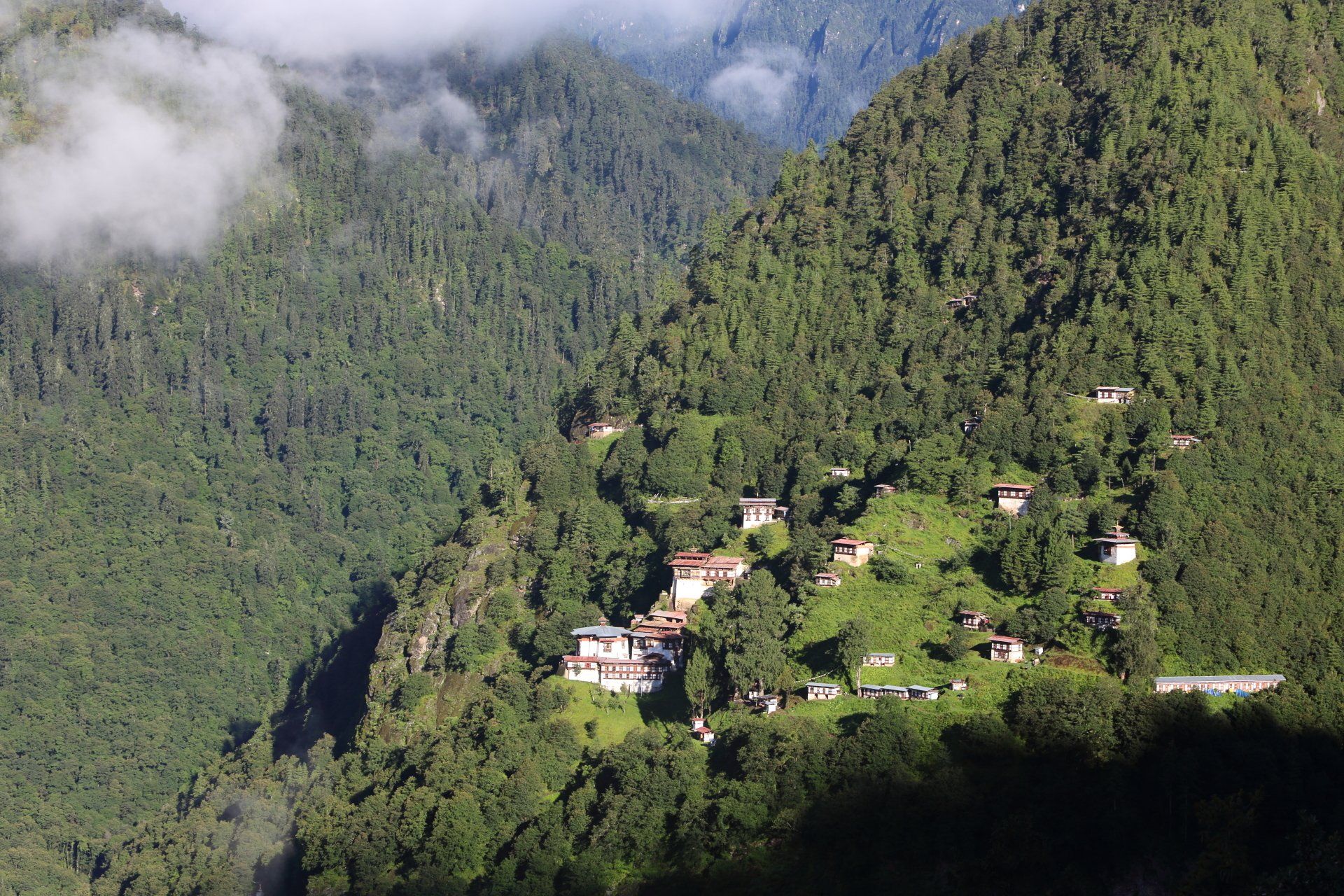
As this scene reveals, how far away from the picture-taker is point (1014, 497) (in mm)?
81188

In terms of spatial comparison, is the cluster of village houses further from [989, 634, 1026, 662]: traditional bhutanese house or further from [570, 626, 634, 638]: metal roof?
[989, 634, 1026, 662]: traditional bhutanese house

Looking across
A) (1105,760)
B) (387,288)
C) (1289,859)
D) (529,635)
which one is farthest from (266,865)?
(387,288)

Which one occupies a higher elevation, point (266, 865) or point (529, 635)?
point (529, 635)

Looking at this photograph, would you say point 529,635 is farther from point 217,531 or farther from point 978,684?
point 217,531

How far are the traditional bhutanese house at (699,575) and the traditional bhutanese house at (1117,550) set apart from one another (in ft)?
58.9

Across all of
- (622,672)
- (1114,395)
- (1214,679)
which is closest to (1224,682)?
(1214,679)

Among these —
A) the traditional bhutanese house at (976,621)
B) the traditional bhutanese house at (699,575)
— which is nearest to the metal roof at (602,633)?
the traditional bhutanese house at (699,575)

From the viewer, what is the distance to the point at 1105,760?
65.9 metres

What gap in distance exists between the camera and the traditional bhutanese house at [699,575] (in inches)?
3292

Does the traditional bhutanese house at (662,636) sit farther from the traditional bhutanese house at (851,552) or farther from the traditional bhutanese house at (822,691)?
the traditional bhutanese house at (822,691)

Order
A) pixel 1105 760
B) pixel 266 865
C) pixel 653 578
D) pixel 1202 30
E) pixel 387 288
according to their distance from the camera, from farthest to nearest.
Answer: pixel 387 288 < pixel 1202 30 < pixel 653 578 < pixel 266 865 < pixel 1105 760

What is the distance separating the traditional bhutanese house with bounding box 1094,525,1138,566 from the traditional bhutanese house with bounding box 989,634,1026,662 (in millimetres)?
6412

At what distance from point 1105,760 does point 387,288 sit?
128m

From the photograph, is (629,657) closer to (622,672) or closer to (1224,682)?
(622,672)
